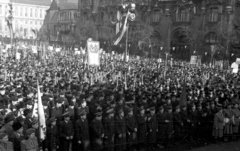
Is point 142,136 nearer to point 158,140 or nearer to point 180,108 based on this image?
point 158,140

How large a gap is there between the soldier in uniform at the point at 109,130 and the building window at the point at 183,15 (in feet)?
111

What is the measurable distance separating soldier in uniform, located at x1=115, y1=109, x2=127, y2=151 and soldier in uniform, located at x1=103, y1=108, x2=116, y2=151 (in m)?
0.15

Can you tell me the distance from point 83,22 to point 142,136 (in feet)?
152

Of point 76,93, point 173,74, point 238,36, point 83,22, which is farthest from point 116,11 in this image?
point 76,93

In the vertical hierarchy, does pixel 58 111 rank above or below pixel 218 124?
above

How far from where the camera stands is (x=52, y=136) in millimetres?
8398

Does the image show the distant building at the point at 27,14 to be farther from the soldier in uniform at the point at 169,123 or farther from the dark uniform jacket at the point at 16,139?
the dark uniform jacket at the point at 16,139

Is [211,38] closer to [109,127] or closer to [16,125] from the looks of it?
[109,127]

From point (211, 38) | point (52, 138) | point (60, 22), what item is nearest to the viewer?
point (52, 138)

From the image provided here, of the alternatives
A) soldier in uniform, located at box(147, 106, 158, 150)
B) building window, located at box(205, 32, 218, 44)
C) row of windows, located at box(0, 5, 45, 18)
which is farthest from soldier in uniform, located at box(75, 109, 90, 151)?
row of windows, located at box(0, 5, 45, 18)

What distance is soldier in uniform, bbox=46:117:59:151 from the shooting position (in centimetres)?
837

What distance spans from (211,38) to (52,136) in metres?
33.1

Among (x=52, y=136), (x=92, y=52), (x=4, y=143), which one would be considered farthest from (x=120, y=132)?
(x=92, y=52)

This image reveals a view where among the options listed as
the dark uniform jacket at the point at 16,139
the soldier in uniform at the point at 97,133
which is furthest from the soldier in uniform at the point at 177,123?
the dark uniform jacket at the point at 16,139
